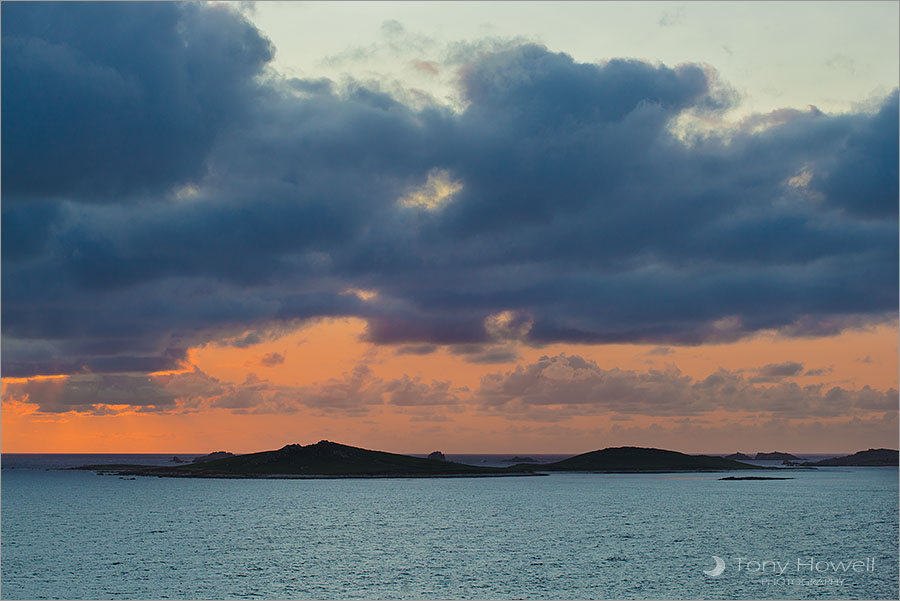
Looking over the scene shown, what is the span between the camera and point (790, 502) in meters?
200

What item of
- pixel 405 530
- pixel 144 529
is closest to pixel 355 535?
pixel 405 530

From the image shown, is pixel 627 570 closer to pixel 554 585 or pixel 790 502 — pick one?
pixel 554 585

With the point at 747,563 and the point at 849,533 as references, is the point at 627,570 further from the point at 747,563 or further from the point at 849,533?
the point at 849,533

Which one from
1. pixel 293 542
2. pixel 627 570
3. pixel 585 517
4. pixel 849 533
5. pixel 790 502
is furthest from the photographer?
pixel 790 502

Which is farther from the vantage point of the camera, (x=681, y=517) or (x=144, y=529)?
(x=681, y=517)

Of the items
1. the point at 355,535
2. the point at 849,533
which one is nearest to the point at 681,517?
the point at 849,533

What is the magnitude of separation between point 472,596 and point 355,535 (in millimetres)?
50404

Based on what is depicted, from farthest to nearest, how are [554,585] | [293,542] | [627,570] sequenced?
1. [293,542]
2. [627,570]
3. [554,585]

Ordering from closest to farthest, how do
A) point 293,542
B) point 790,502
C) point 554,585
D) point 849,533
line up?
point 554,585, point 293,542, point 849,533, point 790,502

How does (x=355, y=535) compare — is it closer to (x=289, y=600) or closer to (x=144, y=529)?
(x=144, y=529)

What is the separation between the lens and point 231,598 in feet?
263

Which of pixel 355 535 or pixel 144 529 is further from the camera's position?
pixel 144 529

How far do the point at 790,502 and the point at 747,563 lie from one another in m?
111

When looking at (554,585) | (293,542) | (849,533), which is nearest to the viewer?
(554,585)
